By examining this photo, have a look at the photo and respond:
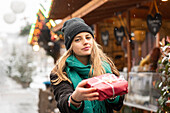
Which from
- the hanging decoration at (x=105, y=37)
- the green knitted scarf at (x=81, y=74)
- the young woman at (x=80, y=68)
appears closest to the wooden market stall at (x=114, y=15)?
the hanging decoration at (x=105, y=37)

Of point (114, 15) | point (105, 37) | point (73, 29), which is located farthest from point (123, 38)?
point (73, 29)

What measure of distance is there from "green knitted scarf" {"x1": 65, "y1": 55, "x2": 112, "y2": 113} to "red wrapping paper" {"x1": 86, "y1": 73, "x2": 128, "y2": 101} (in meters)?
0.23

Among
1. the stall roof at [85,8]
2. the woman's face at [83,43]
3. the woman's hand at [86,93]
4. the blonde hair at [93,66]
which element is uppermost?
the stall roof at [85,8]

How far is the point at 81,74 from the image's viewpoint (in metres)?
1.43

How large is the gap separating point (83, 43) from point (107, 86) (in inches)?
14.0

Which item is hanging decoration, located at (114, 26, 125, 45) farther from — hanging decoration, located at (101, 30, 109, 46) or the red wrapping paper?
the red wrapping paper

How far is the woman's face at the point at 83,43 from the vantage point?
4.67 feet

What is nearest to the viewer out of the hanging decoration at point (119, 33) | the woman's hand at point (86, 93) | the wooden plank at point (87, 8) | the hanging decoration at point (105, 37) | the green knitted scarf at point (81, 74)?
the woman's hand at point (86, 93)

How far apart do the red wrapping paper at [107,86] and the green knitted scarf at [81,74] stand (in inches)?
9.0

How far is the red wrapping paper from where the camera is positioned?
1.12 meters

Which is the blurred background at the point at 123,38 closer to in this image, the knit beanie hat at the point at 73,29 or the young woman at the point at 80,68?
the knit beanie hat at the point at 73,29

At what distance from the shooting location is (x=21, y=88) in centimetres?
1042

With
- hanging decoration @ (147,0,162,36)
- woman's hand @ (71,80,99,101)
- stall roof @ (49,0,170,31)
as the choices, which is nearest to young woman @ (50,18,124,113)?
woman's hand @ (71,80,99,101)

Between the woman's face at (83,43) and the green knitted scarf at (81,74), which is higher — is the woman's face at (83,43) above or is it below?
above
